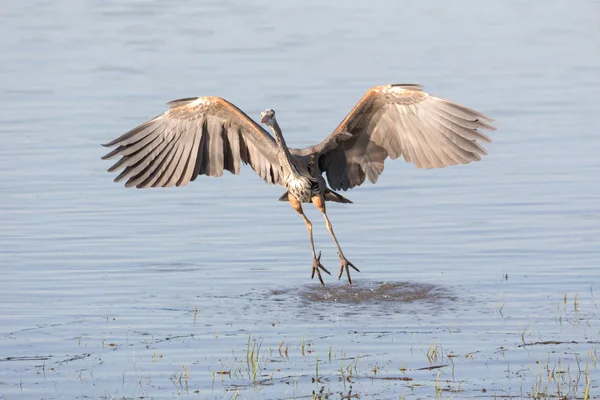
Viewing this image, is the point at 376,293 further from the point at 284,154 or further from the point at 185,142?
the point at 185,142

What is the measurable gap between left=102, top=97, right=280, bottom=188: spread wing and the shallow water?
1.01 metres

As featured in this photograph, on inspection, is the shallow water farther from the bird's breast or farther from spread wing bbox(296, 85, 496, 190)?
spread wing bbox(296, 85, 496, 190)

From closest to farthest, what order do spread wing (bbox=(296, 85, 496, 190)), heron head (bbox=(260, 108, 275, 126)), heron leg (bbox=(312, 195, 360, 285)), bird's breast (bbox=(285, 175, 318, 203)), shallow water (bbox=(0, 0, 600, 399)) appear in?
shallow water (bbox=(0, 0, 600, 399)) < spread wing (bbox=(296, 85, 496, 190)) < heron head (bbox=(260, 108, 275, 126)) < heron leg (bbox=(312, 195, 360, 285)) < bird's breast (bbox=(285, 175, 318, 203))

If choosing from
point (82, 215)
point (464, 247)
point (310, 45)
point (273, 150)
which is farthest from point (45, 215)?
point (310, 45)

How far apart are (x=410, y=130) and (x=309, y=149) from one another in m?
1.12

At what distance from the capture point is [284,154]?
11.0m

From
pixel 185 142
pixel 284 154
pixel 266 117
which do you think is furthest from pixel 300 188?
pixel 185 142

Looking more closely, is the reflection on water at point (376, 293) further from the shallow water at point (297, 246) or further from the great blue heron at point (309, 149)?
the great blue heron at point (309, 149)

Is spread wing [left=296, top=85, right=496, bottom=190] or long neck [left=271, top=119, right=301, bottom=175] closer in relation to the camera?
spread wing [left=296, top=85, right=496, bottom=190]

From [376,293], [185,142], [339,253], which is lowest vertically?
[376,293]

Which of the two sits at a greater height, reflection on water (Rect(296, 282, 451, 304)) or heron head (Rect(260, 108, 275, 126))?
heron head (Rect(260, 108, 275, 126))

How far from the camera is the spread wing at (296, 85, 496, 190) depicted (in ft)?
34.1

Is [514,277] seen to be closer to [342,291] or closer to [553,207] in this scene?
[342,291]

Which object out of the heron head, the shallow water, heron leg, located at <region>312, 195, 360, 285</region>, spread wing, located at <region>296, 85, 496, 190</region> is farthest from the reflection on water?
the heron head
